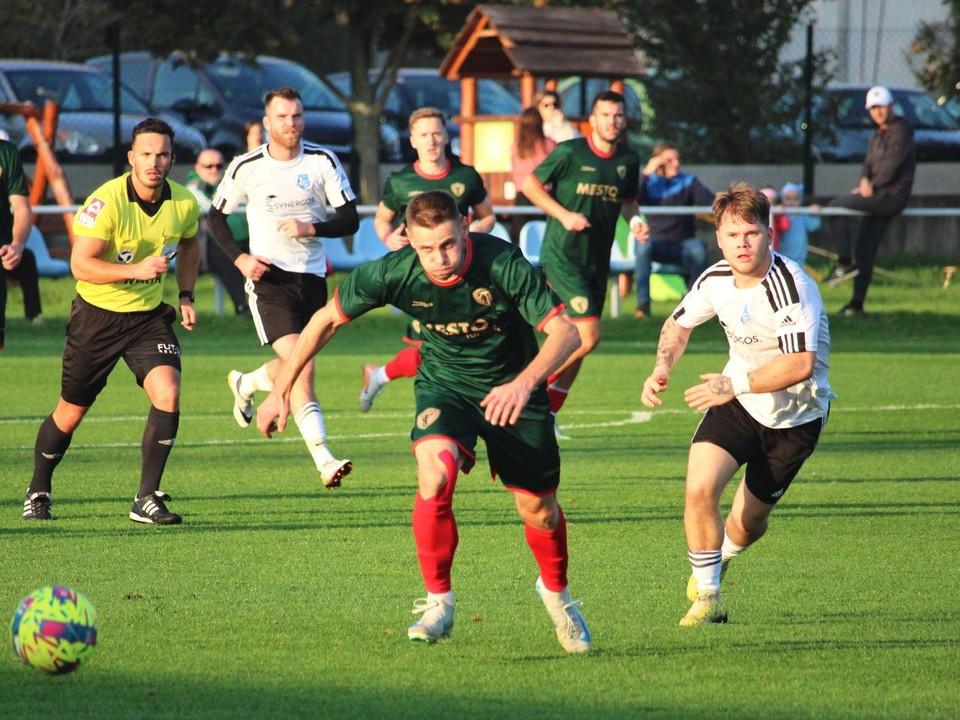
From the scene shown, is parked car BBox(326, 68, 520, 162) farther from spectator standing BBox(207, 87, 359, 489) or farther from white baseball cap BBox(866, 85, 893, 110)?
spectator standing BBox(207, 87, 359, 489)

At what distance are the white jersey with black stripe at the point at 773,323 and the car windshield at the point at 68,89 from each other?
16.8m

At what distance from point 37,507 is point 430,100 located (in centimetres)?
1993

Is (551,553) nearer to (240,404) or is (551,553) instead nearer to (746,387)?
(746,387)

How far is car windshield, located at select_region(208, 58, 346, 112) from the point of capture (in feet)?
81.1

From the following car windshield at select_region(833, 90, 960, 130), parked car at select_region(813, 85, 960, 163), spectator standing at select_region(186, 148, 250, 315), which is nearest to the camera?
spectator standing at select_region(186, 148, 250, 315)

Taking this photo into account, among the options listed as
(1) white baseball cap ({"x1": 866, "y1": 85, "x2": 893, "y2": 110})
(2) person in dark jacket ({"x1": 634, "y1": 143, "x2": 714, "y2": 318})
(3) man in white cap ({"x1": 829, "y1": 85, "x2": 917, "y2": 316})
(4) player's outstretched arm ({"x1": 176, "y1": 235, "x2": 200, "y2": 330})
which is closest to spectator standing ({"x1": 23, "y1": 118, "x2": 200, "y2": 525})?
(4) player's outstretched arm ({"x1": 176, "y1": 235, "x2": 200, "y2": 330})

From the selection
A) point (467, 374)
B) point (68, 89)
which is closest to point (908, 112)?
point (68, 89)

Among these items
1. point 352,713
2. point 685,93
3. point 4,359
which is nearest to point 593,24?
point 685,93

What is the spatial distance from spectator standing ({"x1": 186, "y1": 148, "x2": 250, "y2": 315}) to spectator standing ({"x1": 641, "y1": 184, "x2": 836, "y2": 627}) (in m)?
11.1

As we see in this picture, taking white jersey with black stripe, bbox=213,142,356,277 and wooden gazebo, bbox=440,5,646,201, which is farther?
wooden gazebo, bbox=440,5,646,201

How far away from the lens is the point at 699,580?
20.2ft

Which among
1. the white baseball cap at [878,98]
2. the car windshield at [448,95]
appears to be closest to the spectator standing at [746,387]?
the white baseball cap at [878,98]

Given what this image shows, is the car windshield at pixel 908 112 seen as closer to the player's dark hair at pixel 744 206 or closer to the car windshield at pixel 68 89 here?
the car windshield at pixel 68 89

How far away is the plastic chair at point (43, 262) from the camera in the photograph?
18672 mm
